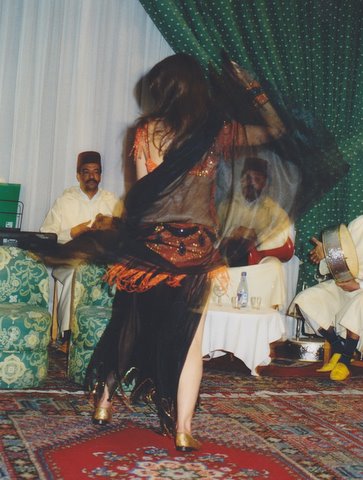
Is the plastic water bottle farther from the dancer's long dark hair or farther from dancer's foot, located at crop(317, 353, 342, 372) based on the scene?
the dancer's long dark hair

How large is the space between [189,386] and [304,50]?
14.6 ft

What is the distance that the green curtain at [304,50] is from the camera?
6.08 metres

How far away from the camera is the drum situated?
5030mm

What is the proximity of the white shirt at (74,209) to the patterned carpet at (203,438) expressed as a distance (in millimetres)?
1725

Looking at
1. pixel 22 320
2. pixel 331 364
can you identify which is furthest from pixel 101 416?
pixel 331 364

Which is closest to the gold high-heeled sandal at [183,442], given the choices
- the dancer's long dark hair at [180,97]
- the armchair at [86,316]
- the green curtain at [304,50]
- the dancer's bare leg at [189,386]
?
the dancer's bare leg at [189,386]

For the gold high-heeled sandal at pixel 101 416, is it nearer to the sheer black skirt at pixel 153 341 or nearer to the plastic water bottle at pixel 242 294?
the sheer black skirt at pixel 153 341

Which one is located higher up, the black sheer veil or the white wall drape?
the white wall drape

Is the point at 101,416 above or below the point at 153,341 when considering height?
below

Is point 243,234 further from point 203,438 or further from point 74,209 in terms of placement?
point 74,209

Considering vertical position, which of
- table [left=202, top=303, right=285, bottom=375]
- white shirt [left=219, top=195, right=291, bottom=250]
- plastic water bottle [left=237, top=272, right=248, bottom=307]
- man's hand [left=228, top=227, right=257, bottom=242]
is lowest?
table [left=202, top=303, right=285, bottom=375]

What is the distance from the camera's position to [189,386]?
272cm

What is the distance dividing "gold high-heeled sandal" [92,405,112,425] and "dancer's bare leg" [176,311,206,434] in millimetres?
441

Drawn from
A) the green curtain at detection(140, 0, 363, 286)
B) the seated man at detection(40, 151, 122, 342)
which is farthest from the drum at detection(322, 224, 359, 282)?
the seated man at detection(40, 151, 122, 342)
